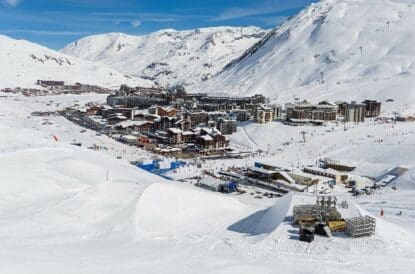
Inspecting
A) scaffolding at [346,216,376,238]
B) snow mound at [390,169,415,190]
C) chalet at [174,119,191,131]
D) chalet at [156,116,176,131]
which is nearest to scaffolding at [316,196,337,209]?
scaffolding at [346,216,376,238]

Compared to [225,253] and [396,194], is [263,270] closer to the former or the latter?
[225,253]

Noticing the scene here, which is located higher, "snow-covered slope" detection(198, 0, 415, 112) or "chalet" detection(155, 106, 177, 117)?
A: "snow-covered slope" detection(198, 0, 415, 112)

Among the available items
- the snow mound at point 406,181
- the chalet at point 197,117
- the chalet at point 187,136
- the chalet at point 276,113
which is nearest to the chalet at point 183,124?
the chalet at point 187,136

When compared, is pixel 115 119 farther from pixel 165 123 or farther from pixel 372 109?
pixel 372 109

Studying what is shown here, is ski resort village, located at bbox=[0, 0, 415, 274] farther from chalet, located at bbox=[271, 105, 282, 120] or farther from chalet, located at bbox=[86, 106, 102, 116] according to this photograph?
chalet, located at bbox=[86, 106, 102, 116]

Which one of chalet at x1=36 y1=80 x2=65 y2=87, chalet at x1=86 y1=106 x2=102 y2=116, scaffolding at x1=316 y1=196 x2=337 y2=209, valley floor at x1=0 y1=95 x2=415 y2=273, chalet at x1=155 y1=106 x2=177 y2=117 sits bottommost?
valley floor at x1=0 y1=95 x2=415 y2=273

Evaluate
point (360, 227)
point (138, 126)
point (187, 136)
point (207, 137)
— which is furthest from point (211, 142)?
point (360, 227)
